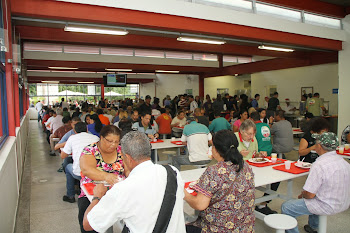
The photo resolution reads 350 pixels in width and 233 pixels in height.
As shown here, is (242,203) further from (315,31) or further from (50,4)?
(315,31)

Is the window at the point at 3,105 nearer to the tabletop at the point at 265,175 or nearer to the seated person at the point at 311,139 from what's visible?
the tabletop at the point at 265,175

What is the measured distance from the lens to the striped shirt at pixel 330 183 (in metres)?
2.45

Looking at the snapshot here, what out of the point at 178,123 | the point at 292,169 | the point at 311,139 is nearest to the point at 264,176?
the point at 292,169

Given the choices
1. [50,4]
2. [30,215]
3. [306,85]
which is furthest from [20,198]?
[306,85]

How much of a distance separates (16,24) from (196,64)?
7.57m

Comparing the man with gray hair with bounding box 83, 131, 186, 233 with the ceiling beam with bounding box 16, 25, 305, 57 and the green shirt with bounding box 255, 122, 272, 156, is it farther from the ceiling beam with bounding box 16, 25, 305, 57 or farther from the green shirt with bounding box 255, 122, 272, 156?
the ceiling beam with bounding box 16, 25, 305, 57

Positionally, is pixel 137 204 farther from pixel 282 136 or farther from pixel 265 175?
pixel 282 136

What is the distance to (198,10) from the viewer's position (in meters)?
5.04

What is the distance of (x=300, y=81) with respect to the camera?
37.4ft

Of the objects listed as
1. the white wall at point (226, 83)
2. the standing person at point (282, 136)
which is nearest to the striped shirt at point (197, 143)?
the standing person at point (282, 136)

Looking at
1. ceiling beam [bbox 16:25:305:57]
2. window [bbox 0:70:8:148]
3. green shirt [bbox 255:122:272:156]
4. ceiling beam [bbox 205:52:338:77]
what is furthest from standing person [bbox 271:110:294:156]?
ceiling beam [bbox 205:52:338:77]

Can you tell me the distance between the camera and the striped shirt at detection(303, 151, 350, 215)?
245cm

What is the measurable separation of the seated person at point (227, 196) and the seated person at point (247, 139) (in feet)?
4.66

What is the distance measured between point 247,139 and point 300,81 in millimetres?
8998
